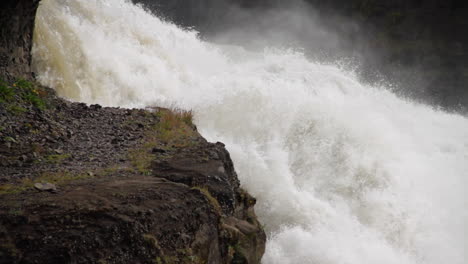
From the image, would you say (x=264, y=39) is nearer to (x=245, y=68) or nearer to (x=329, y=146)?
(x=245, y=68)

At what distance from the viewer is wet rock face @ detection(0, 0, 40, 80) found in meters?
6.82

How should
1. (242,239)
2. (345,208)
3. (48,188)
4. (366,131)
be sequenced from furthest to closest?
1. (366,131)
2. (345,208)
3. (242,239)
4. (48,188)

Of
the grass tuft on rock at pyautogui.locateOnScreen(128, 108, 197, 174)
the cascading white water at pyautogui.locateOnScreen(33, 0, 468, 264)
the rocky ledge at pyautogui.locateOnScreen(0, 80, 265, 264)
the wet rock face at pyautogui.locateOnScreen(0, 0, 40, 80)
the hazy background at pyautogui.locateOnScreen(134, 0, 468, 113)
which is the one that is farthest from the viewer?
the hazy background at pyautogui.locateOnScreen(134, 0, 468, 113)

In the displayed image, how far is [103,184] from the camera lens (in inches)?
162

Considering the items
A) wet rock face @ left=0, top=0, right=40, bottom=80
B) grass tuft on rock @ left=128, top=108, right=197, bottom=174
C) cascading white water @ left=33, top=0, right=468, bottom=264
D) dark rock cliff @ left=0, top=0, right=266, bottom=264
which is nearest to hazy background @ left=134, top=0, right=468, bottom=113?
cascading white water @ left=33, top=0, right=468, bottom=264

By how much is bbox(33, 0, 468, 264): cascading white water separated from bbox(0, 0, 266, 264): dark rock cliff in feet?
5.10

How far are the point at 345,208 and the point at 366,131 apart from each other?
380 cm

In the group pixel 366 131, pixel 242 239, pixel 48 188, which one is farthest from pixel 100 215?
pixel 366 131

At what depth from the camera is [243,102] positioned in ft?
→ 37.0

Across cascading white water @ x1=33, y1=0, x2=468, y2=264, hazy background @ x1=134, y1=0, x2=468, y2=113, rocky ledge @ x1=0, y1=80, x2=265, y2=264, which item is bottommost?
rocky ledge @ x1=0, y1=80, x2=265, y2=264

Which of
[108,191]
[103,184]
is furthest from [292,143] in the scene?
[108,191]

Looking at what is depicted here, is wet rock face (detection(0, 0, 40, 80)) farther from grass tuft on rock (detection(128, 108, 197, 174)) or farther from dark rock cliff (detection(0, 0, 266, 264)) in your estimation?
grass tuft on rock (detection(128, 108, 197, 174))

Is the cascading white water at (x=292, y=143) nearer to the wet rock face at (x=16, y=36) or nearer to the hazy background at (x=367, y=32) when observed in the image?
the wet rock face at (x=16, y=36)

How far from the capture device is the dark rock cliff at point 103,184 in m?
3.14
